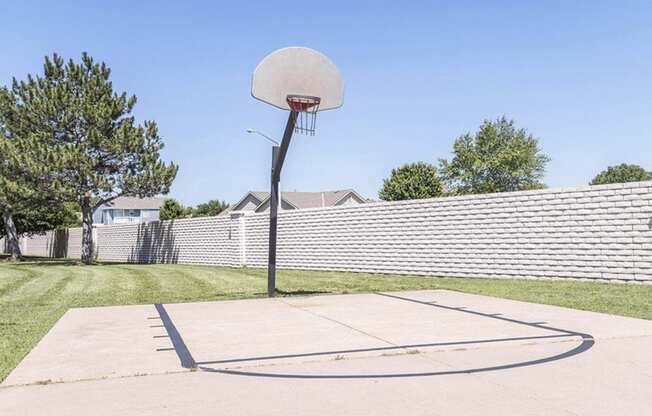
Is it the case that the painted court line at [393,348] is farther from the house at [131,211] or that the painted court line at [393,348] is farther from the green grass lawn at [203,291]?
the house at [131,211]

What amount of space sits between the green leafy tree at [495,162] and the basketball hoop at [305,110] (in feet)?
164

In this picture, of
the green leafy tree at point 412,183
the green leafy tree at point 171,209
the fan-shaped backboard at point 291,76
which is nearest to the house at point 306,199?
the green leafy tree at point 171,209

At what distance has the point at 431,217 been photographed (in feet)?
56.6

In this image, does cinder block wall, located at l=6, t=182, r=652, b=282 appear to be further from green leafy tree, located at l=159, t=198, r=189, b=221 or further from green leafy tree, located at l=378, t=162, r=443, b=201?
green leafy tree, located at l=159, t=198, r=189, b=221

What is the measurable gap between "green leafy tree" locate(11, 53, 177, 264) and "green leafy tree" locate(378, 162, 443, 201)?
1748cm

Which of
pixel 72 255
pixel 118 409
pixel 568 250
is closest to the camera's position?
pixel 118 409

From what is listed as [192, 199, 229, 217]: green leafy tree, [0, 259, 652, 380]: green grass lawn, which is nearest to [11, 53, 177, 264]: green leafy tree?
[0, 259, 652, 380]: green grass lawn

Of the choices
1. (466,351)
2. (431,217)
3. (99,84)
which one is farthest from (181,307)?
(99,84)

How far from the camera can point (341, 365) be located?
5.75 meters

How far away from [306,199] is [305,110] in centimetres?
5145

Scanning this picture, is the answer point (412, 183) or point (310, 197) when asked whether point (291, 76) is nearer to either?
point (412, 183)

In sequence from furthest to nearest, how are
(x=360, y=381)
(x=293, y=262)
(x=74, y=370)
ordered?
(x=293, y=262) < (x=74, y=370) < (x=360, y=381)

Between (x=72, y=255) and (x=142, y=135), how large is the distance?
1794 centimetres

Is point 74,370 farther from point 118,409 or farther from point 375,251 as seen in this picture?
point 375,251
